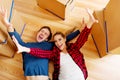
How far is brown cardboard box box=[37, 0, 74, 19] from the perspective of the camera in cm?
185

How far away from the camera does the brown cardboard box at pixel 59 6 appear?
185cm

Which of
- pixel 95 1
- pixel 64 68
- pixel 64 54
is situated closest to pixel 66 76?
pixel 64 68

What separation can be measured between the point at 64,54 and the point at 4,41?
467 mm

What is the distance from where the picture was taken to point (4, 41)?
1703 millimetres

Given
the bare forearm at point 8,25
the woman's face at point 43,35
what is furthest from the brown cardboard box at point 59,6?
the bare forearm at point 8,25

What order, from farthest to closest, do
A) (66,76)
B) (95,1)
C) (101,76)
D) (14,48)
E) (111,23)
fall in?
(95,1)
(14,48)
(101,76)
(66,76)
(111,23)

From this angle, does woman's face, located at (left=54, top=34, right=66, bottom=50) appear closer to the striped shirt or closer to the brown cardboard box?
the striped shirt

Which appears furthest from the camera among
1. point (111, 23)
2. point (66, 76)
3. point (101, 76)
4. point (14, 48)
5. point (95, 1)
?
point (95, 1)

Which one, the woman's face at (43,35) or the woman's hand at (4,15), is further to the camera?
the woman's face at (43,35)

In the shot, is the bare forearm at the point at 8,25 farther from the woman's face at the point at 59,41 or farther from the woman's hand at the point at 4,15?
the woman's face at the point at 59,41

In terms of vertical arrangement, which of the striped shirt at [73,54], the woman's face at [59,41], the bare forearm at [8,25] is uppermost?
the bare forearm at [8,25]

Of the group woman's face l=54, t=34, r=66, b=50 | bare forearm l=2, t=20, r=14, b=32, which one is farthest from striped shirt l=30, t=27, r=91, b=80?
bare forearm l=2, t=20, r=14, b=32

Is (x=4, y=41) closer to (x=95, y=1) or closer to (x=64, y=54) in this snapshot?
(x=64, y=54)

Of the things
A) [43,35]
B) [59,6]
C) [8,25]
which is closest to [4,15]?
[8,25]
